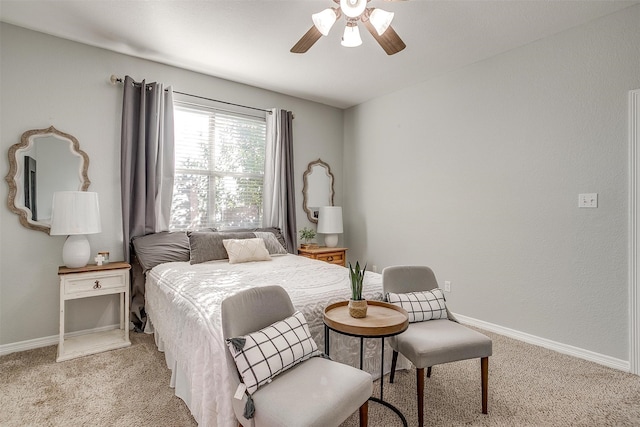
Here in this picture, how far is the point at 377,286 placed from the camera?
2.43m

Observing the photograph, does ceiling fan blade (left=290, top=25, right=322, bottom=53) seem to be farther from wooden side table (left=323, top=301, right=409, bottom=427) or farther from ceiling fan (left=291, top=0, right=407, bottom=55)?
wooden side table (left=323, top=301, right=409, bottom=427)

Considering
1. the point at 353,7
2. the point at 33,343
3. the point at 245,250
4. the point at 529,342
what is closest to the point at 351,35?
the point at 353,7

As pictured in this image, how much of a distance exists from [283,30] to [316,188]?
92.8 inches

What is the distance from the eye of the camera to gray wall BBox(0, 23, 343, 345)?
2.77 metres

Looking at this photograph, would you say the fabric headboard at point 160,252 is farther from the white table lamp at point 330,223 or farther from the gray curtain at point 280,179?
the white table lamp at point 330,223

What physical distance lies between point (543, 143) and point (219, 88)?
3430 mm

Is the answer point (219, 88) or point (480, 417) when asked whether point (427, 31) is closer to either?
point (219, 88)

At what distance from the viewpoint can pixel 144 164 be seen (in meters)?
3.27

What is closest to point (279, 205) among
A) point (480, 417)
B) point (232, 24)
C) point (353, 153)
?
point (353, 153)

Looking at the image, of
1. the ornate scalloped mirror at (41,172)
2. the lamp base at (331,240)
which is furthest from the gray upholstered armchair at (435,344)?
the ornate scalloped mirror at (41,172)

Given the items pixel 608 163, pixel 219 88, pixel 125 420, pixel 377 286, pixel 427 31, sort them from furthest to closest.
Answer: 1. pixel 219 88
2. pixel 427 31
3. pixel 608 163
4. pixel 377 286
5. pixel 125 420

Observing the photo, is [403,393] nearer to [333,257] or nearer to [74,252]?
[333,257]

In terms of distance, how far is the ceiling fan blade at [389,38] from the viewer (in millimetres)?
2158

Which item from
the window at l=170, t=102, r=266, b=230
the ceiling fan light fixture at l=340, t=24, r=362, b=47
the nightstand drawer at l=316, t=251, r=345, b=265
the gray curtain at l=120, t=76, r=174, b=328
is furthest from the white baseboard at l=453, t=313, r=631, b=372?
the gray curtain at l=120, t=76, r=174, b=328
